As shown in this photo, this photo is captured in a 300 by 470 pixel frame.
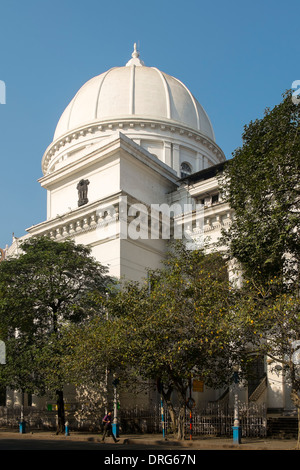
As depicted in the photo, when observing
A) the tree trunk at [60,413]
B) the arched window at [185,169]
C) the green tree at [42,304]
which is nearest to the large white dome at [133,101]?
the arched window at [185,169]

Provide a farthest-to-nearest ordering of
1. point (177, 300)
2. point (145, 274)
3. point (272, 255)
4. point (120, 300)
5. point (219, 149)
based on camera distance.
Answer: point (219, 149) < point (145, 274) < point (120, 300) < point (177, 300) < point (272, 255)

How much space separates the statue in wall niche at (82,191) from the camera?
1300 inches

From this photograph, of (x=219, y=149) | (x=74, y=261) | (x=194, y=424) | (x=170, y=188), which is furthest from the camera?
(x=219, y=149)

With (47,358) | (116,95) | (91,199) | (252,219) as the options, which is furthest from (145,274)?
(116,95)

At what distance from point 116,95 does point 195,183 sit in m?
12.7

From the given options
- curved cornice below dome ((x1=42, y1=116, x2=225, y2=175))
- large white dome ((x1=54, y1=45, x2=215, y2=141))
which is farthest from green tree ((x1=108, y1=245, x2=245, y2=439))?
large white dome ((x1=54, y1=45, x2=215, y2=141))

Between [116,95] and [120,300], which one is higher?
[116,95]

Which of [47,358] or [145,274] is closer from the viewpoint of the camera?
[47,358]

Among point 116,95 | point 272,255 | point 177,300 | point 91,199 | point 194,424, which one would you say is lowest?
point 194,424

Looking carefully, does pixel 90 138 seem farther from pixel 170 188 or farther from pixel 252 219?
pixel 252 219

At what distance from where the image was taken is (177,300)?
1975 centimetres

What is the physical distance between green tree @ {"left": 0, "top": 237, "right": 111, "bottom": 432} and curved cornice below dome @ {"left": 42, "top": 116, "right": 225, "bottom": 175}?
16.2 metres

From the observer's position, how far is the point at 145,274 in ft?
100

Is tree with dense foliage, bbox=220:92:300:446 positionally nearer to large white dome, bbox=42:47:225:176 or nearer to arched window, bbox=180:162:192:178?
large white dome, bbox=42:47:225:176
